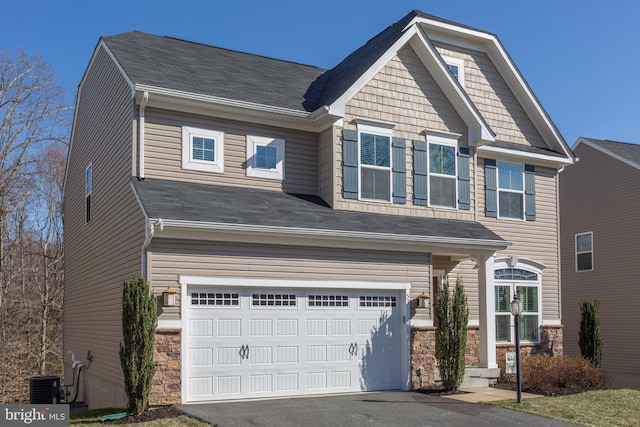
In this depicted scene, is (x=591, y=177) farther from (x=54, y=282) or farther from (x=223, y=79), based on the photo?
(x=54, y=282)

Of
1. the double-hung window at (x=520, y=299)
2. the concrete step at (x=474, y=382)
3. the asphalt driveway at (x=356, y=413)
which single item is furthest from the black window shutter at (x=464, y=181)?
the asphalt driveway at (x=356, y=413)

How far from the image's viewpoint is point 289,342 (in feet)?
45.0

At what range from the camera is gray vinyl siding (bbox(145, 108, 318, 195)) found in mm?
14391

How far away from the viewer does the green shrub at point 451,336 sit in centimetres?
1477

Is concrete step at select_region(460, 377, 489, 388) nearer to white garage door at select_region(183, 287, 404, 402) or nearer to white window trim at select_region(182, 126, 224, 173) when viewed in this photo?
white garage door at select_region(183, 287, 404, 402)

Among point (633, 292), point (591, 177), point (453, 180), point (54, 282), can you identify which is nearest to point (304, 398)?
point (453, 180)

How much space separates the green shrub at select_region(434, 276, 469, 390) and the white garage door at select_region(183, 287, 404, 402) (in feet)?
2.91

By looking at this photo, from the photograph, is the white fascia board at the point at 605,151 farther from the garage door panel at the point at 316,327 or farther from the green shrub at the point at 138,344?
the green shrub at the point at 138,344

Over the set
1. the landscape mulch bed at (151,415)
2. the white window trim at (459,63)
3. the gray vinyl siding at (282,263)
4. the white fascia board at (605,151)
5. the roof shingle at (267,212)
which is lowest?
the landscape mulch bed at (151,415)

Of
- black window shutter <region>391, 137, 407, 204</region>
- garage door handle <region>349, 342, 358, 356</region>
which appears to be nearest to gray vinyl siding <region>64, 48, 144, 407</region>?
garage door handle <region>349, 342, 358, 356</region>

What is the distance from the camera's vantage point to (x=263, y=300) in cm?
1352

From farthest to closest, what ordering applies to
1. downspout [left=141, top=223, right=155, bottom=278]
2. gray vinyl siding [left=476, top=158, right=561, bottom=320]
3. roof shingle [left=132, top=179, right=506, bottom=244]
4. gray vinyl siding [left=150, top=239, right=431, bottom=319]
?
gray vinyl siding [left=476, top=158, right=561, bottom=320] → roof shingle [left=132, top=179, right=506, bottom=244] → gray vinyl siding [left=150, top=239, right=431, bottom=319] → downspout [left=141, top=223, right=155, bottom=278]

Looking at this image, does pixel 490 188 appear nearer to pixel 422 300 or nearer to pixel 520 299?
pixel 520 299

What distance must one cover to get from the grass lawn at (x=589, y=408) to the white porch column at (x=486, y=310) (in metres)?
2.30
